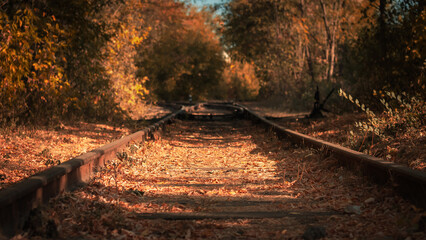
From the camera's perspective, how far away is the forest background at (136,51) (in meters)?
8.81

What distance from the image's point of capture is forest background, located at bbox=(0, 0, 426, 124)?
8812 mm

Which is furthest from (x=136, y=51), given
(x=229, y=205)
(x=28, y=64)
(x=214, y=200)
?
(x=229, y=205)

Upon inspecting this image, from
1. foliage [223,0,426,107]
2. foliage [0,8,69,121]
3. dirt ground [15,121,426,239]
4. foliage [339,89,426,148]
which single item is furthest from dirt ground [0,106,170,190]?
foliage [223,0,426,107]

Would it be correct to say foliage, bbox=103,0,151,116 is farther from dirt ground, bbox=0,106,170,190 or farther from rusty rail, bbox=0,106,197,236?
rusty rail, bbox=0,106,197,236

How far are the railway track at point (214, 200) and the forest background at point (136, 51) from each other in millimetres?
2701

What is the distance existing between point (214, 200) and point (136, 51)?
15.8 meters

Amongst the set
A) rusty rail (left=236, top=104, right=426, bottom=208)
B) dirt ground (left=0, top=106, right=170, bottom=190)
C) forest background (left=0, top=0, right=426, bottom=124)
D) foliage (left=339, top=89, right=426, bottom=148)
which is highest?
forest background (left=0, top=0, right=426, bottom=124)

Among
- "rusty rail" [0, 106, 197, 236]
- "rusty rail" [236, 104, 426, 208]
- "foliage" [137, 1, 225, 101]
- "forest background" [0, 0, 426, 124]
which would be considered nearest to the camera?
"rusty rail" [0, 106, 197, 236]

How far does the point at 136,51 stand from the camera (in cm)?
1995

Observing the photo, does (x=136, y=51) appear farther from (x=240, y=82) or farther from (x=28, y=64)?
(x=240, y=82)

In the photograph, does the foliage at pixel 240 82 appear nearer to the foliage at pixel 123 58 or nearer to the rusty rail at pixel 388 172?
the foliage at pixel 123 58

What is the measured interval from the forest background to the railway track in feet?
8.86

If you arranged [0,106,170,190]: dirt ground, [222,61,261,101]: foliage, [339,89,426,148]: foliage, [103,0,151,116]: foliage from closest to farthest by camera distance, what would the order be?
[0,106,170,190]: dirt ground → [339,89,426,148]: foliage → [103,0,151,116]: foliage → [222,61,261,101]: foliage

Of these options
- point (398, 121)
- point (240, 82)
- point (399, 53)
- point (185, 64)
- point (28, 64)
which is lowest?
point (398, 121)
